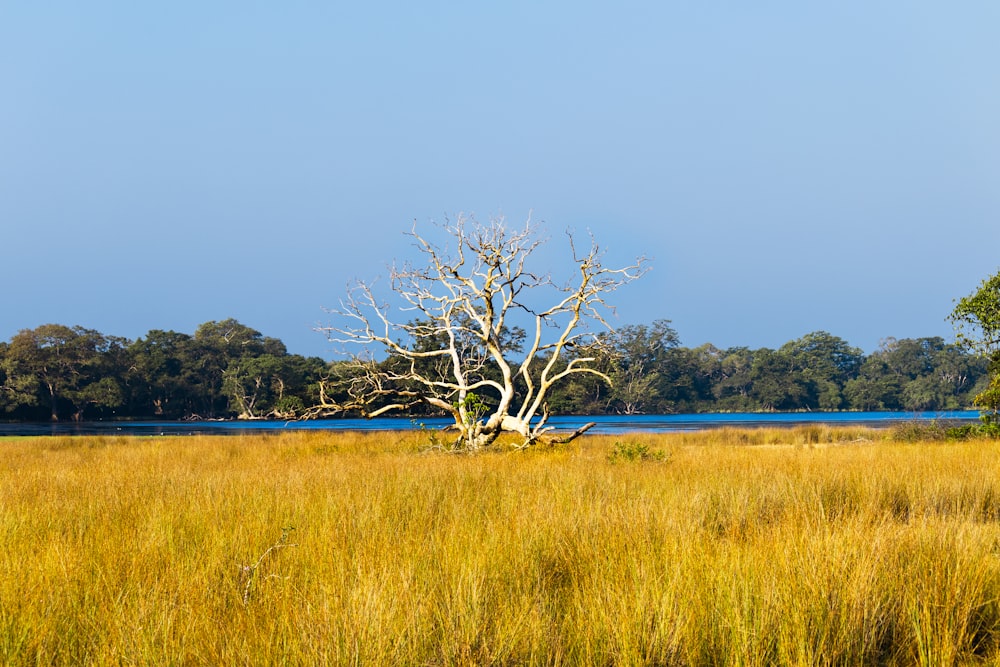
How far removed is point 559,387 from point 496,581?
70918mm

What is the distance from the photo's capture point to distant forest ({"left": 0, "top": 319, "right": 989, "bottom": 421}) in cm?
6825

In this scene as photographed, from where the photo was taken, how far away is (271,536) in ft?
18.9

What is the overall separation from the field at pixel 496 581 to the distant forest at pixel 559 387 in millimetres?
40281

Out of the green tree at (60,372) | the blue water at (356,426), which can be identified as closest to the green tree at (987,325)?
the blue water at (356,426)

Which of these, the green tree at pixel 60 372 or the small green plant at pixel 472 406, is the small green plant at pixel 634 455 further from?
the green tree at pixel 60 372

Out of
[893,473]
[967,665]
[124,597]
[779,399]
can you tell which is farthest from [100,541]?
[779,399]

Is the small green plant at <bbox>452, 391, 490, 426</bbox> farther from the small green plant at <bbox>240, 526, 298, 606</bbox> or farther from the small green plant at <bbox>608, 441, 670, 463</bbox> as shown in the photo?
the small green plant at <bbox>240, 526, 298, 606</bbox>

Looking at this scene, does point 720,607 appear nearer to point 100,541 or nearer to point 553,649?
point 553,649

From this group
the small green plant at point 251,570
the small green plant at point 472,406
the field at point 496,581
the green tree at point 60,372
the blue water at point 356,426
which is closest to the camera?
the field at point 496,581

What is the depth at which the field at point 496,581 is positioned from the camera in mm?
3340

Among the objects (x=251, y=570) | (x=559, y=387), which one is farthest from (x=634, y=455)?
(x=559, y=387)

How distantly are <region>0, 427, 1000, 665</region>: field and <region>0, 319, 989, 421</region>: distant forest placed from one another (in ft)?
132

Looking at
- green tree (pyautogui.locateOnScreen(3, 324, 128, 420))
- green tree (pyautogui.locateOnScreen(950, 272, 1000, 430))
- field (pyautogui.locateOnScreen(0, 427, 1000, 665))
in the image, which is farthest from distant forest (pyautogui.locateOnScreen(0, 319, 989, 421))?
field (pyautogui.locateOnScreen(0, 427, 1000, 665))

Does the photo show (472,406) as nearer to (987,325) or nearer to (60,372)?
(987,325)
